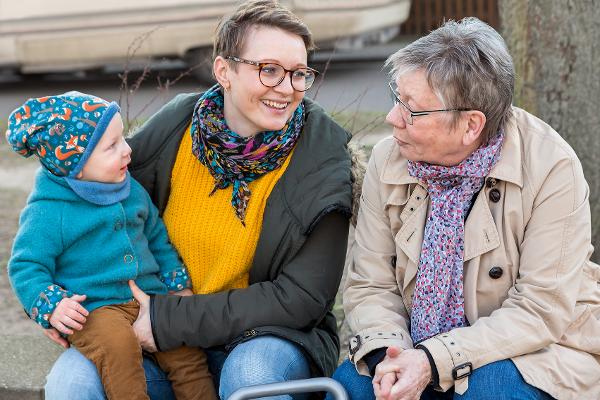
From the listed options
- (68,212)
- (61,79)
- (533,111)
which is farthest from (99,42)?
(68,212)

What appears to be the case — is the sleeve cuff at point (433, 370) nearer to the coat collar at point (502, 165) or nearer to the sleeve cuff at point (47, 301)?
the coat collar at point (502, 165)

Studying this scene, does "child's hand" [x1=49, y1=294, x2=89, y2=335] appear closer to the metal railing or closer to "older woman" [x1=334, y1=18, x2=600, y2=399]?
the metal railing

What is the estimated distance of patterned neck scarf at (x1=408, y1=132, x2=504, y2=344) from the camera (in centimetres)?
294

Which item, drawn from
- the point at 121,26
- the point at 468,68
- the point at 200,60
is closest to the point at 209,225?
the point at 468,68

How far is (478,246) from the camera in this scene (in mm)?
2928

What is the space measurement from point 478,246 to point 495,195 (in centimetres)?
16

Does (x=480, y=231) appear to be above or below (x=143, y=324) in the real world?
above

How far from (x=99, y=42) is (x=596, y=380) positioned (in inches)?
323

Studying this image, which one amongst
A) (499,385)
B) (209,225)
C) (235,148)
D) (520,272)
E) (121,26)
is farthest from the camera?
(121,26)

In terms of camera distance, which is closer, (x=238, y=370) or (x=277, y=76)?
(x=238, y=370)

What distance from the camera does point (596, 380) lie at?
2.91 m

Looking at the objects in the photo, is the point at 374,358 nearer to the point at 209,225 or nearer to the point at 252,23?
the point at 209,225

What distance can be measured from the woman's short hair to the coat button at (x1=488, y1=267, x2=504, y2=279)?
924mm

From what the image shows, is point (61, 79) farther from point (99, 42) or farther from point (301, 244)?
point (301, 244)
